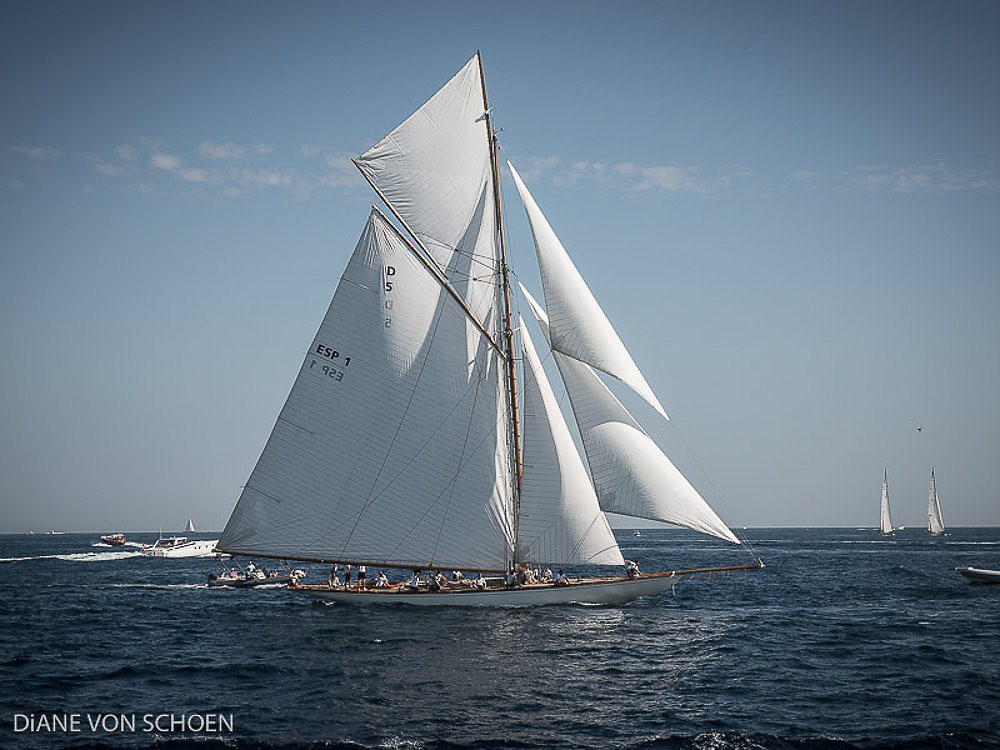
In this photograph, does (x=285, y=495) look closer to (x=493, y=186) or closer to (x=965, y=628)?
(x=493, y=186)

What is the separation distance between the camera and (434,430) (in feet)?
140

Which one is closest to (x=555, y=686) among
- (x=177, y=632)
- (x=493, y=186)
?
(x=177, y=632)

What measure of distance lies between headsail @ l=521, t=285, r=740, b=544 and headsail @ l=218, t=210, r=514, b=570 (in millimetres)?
4778

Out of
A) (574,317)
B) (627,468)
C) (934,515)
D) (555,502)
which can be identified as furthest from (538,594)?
(934,515)

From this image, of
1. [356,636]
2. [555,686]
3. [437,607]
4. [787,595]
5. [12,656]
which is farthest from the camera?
[787,595]

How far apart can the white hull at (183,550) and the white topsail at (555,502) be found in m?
91.1

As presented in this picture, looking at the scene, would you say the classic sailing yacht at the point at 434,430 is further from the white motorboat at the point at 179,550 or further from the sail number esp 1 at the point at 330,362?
the white motorboat at the point at 179,550

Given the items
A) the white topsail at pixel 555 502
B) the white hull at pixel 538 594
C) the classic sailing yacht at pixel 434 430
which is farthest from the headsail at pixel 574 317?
the white hull at pixel 538 594

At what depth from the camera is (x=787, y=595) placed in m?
55.8

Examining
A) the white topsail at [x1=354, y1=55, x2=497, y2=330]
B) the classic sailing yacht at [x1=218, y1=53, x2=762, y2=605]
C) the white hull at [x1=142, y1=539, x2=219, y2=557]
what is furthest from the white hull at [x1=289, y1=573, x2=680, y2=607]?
the white hull at [x1=142, y1=539, x2=219, y2=557]

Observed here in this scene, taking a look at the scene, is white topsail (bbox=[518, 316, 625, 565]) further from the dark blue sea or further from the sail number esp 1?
the sail number esp 1

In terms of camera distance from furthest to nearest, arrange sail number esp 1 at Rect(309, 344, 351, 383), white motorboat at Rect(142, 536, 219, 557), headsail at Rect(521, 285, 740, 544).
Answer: white motorboat at Rect(142, 536, 219, 557) → sail number esp 1 at Rect(309, 344, 351, 383) → headsail at Rect(521, 285, 740, 544)

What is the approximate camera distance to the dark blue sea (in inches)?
842

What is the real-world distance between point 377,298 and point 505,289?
21.6 ft
